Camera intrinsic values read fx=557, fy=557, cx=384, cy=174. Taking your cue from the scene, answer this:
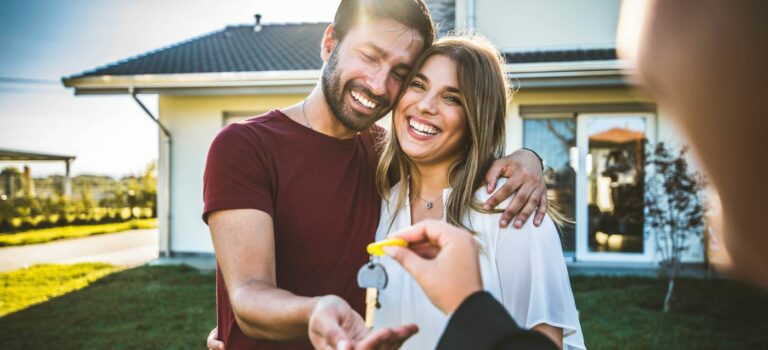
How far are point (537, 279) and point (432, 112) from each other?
2.50ft

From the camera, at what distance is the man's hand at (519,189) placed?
1.97 m

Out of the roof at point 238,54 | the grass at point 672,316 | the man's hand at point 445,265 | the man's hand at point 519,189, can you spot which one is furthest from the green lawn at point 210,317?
the man's hand at point 445,265

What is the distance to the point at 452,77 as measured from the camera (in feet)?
7.20

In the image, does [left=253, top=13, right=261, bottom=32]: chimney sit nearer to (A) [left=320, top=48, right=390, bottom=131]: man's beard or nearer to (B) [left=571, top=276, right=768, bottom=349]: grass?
(B) [left=571, top=276, right=768, bottom=349]: grass

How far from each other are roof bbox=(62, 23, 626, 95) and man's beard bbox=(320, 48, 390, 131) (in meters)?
4.50

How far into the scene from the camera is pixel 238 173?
1.85 m

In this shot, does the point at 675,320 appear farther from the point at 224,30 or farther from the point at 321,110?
the point at 224,30

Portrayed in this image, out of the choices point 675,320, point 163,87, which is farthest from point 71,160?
point 675,320

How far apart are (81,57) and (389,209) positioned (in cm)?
1382

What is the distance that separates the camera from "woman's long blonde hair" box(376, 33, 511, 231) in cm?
217

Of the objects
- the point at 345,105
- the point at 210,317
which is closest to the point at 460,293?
the point at 345,105

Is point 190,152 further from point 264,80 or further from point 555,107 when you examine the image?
point 555,107

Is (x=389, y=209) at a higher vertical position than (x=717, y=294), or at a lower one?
higher

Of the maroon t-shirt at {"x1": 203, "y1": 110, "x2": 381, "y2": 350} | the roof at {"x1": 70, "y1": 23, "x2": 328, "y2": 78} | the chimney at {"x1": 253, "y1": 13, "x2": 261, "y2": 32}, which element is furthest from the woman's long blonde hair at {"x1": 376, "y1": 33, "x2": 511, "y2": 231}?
the chimney at {"x1": 253, "y1": 13, "x2": 261, "y2": 32}
